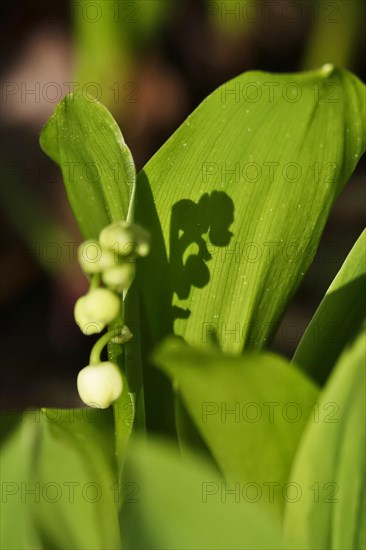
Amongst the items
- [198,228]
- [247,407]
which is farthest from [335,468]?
[198,228]

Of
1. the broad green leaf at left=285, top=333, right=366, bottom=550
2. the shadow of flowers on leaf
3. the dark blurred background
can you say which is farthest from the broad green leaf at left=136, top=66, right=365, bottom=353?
the dark blurred background

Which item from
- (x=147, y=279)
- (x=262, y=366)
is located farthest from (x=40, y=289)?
(x=262, y=366)

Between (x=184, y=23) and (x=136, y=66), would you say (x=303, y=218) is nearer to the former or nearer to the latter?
(x=136, y=66)

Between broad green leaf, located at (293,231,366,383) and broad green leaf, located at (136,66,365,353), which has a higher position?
broad green leaf, located at (136,66,365,353)

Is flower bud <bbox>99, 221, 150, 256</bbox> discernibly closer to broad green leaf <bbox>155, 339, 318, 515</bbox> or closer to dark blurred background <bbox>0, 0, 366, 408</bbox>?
broad green leaf <bbox>155, 339, 318, 515</bbox>


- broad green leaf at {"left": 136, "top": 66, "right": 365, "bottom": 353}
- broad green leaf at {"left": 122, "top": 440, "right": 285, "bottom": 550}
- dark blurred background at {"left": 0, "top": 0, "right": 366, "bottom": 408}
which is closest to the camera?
broad green leaf at {"left": 122, "top": 440, "right": 285, "bottom": 550}
